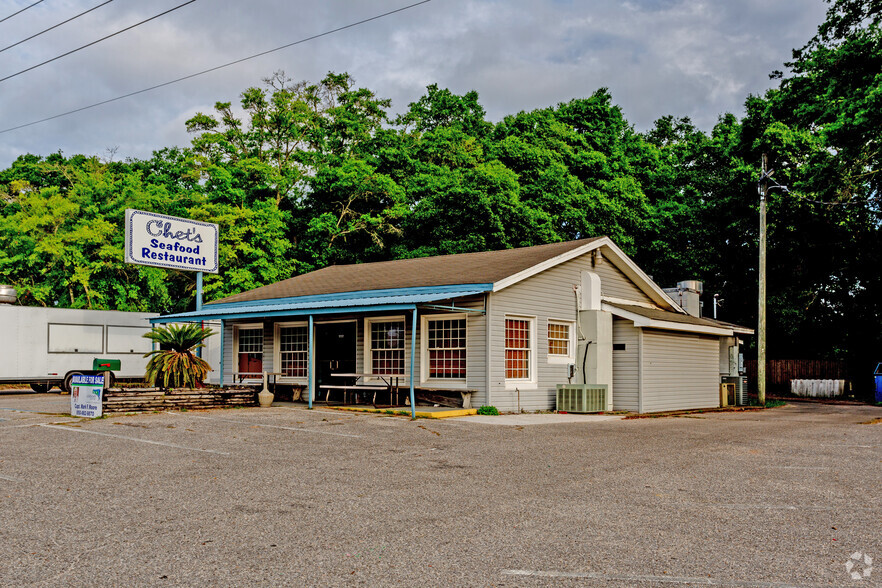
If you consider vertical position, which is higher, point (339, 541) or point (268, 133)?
point (268, 133)

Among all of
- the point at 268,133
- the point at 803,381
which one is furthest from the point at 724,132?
the point at 268,133

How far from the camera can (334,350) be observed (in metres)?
20.9

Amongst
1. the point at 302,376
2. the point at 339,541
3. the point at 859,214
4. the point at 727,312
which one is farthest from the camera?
the point at 727,312

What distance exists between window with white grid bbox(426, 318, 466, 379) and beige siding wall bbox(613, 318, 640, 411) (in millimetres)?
4356

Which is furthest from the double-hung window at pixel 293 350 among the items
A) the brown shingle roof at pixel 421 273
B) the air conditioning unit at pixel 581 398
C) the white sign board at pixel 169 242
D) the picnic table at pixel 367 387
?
the air conditioning unit at pixel 581 398

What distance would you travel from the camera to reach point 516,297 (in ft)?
59.6

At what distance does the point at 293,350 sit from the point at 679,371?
35.3 feet

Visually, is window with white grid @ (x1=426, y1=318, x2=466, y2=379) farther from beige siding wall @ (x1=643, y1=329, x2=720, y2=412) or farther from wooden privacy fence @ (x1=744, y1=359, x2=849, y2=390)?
wooden privacy fence @ (x1=744, y1=359, x2=849, y2=390)

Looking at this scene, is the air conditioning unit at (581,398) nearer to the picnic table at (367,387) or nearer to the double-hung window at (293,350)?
the picnic table at (367,387)

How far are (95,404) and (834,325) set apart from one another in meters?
30.9

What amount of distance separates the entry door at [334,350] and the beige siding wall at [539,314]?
4514 millimetres

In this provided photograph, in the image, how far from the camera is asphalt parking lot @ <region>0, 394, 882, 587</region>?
4.95 meters

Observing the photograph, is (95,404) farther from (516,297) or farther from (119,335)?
(119,335)

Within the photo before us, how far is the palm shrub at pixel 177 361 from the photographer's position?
60.6 feet
